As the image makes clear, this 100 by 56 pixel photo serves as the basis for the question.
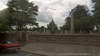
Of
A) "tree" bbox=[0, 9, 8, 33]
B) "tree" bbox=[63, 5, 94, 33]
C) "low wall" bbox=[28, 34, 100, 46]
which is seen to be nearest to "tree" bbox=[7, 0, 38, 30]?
"tree" bbox=[0, 9, 8, 33]

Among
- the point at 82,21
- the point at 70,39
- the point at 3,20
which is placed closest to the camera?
the point at 70,39

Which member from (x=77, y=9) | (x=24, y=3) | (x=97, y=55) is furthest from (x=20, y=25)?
(x=77, y=9)

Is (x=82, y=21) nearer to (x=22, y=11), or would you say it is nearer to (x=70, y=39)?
(x=22, y=11)

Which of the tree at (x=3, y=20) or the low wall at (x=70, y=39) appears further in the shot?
the tree at (x=3, y=20)

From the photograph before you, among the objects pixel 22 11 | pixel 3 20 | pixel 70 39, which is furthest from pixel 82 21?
pixel 70 39

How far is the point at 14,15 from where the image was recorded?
20812mm

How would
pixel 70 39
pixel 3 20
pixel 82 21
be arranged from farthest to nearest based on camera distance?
pixel 82 21, pixel 3 20, pixel 70 39

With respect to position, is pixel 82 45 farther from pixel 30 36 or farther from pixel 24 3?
pixel 24 3

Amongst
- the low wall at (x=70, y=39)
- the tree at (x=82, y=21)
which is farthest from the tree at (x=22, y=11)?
the tree at (x=82, y=21)

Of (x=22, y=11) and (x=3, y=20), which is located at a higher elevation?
(x=22, y=11)

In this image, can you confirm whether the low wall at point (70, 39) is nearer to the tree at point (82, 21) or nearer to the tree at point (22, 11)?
the tree at point (22, 11)

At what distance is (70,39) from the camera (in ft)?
40.9

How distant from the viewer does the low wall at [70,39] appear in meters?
10.9

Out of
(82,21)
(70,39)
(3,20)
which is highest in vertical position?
(82,21)
